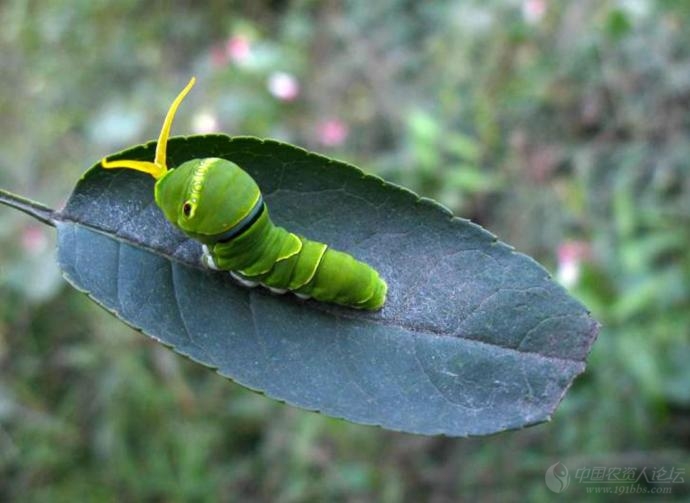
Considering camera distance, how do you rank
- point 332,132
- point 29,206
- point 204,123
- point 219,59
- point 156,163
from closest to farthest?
point 29,206 < point 156,163 < point 204,123 < point 332,132 < point 219,59

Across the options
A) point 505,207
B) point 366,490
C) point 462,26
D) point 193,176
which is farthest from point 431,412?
point 462,26

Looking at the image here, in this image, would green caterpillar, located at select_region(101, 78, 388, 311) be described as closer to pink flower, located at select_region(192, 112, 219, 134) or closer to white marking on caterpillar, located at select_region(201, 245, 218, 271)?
white marking on caterpillar, located at select_region(201, 245, 218, 271)

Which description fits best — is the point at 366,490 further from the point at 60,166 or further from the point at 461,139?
the point at 60,166

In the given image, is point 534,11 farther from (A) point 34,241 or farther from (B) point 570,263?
(A) point 34,241

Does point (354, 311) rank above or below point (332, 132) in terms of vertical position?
below

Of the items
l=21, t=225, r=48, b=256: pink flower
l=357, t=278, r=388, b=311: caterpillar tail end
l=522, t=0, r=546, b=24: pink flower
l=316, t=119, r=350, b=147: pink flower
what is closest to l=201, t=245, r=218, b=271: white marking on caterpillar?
l=357, t=278, r=388, b=311: caterpillar tail end

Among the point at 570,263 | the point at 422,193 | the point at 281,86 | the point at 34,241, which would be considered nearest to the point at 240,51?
the point at 281,86
